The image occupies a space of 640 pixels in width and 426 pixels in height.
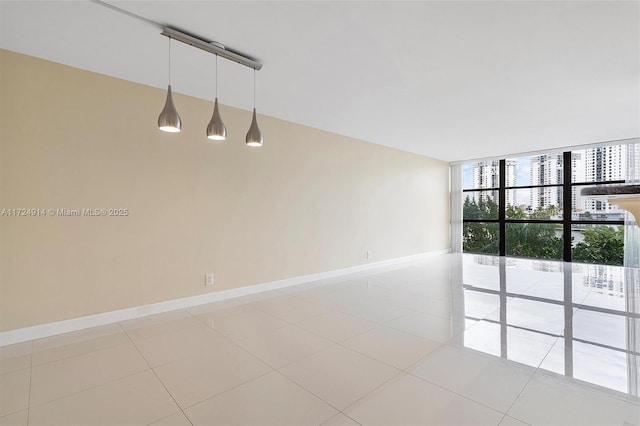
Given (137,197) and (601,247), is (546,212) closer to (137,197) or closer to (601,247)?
(601,247)

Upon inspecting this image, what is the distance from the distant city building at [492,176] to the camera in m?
7.78

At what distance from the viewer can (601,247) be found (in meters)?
6.63

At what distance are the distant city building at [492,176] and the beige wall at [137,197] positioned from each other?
16.6 feet

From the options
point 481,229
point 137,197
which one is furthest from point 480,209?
point 137,197

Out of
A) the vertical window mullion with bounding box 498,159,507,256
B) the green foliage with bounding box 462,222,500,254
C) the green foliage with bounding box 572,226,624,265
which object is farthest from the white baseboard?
the green foliage with bounding box 572,226,624,265

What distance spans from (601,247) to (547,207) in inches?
51.9

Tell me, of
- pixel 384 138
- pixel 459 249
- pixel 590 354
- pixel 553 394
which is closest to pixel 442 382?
pixel 553 394

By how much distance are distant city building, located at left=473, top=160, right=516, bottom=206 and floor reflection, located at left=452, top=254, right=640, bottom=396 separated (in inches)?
110

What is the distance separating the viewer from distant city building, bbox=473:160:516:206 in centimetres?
778

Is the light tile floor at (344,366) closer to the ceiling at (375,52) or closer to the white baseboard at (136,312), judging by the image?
the white baseboard at (136,312)

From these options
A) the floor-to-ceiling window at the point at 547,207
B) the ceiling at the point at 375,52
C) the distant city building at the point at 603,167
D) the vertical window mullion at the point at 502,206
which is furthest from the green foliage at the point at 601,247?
the ceiling at the point at 375,52

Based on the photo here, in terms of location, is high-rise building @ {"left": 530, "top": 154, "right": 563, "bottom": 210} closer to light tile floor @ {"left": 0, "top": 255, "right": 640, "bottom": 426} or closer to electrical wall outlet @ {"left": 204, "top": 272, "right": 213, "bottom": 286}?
light tile floor @ {"left": 0, "top": 255, "right": 640, "bottom": 426}

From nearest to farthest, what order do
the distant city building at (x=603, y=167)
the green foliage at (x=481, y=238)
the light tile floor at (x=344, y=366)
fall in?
the light tile floor at (x=344, y=366)
the distant city building at (x=603, y=167)
the green foliage at (x=481, y=238)

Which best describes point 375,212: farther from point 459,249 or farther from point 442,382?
point 442,382
